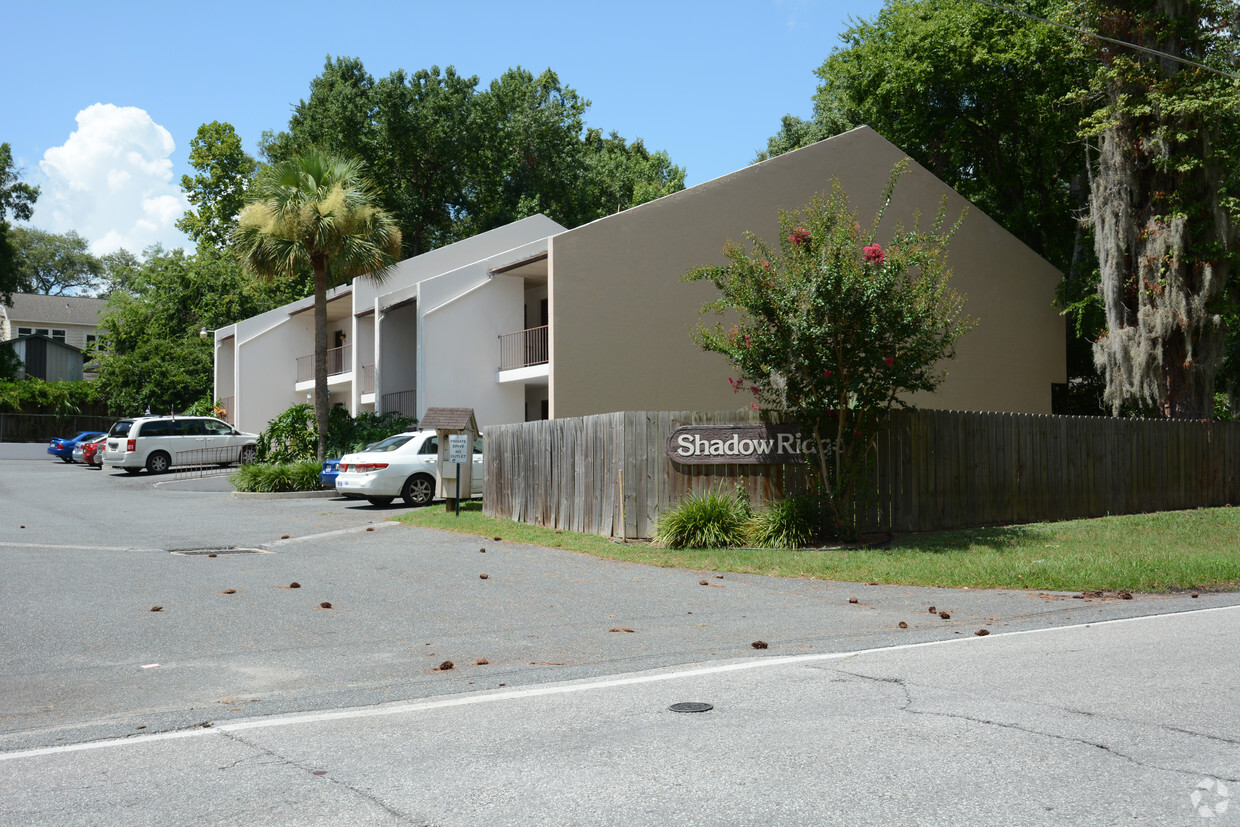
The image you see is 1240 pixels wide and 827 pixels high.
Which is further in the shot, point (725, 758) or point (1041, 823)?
point (725, 758)

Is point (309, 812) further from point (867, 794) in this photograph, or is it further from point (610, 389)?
point (610, 389)

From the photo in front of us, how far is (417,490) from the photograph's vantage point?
68.1 feet

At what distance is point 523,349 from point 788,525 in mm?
12919

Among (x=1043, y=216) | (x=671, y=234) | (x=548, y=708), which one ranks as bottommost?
(x=548, y=708)

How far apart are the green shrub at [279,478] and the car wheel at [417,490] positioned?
479cm

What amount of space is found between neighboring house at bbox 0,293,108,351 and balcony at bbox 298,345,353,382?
4205 cm

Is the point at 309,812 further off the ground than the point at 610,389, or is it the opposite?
the point at 610,389

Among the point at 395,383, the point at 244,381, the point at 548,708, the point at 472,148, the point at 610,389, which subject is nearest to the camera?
the point at 548,708

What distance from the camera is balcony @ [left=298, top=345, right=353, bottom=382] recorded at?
33.8 metres

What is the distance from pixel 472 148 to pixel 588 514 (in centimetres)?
3306

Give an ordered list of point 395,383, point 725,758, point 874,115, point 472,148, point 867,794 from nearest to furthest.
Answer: point 867,794
point 725,758
point 395,383
point 874,115
point 472,148

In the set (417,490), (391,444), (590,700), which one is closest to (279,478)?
(391,444)

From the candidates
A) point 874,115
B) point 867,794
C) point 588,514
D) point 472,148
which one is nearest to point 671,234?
point 588,514

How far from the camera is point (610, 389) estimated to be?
23.3m
